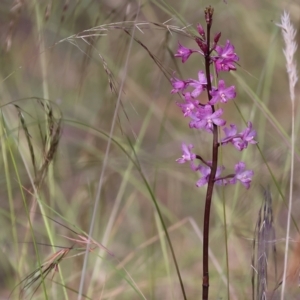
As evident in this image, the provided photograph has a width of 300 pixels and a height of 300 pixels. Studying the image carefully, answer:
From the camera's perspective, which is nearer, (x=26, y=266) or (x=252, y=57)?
(x=26, y=266)

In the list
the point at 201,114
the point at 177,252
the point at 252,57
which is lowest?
the point at 177,252

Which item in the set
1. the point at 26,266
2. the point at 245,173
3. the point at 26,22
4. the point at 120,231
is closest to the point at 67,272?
the point at 26,266

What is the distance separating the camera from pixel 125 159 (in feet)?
5.06

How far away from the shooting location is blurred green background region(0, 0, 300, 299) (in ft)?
3.67

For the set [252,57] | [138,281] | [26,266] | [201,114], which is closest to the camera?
[201,114]

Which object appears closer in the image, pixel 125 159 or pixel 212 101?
pixel 212 101

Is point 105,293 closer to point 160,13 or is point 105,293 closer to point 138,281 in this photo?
point 138,281

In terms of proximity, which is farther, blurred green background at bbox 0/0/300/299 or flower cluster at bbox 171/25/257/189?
blurred green background at bbox 0/0/300/299

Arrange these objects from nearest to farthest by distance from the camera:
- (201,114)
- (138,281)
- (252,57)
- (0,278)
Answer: (201,114), (138,281), (0,278), (252,57)

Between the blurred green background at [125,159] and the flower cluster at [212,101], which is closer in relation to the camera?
the flower cluster at [212,101]

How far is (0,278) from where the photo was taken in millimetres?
2000

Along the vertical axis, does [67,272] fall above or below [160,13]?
below

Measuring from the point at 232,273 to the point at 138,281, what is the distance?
0.76 feet

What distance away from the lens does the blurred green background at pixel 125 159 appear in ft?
3.67
